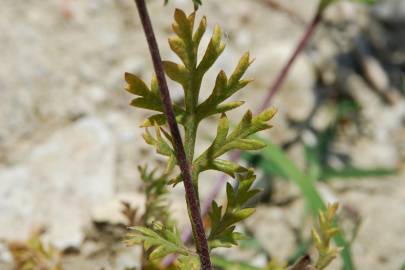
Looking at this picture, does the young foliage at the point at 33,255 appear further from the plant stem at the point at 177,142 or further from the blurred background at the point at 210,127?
the plant stem at the point at 177,142

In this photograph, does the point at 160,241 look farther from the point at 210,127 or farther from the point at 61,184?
the point at 210,127

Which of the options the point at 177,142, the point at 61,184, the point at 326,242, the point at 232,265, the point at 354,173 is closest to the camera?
the point at 177,142

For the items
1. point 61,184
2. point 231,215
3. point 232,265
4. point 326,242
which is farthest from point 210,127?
point 231,215

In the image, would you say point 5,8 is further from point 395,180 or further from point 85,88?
point 395,180

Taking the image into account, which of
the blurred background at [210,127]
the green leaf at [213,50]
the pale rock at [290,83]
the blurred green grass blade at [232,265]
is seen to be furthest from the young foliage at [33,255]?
the pale rock at [290,83]

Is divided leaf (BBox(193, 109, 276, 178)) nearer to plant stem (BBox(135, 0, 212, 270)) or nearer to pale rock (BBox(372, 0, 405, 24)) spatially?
plant stem (BBox(135, 0, 212, 270))
